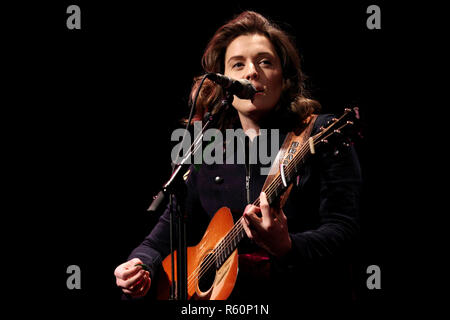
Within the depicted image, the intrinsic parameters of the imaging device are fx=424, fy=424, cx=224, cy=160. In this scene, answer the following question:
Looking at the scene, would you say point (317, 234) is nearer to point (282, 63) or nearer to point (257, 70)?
point (257, 70)

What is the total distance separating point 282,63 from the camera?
7.36ft

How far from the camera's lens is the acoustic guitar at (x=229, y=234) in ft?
5.43

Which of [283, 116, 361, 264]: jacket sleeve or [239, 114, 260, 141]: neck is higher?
[239, 114, 260, 141]: neck

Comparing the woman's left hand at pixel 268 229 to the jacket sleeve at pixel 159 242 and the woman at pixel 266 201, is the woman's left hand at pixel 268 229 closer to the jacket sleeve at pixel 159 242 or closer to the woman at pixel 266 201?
the woman at pixel 266 201

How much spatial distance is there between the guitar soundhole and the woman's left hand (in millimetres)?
376

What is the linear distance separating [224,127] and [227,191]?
17.3 inches

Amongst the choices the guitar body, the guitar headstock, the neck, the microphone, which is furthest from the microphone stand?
the neck

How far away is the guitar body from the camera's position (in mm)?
1809

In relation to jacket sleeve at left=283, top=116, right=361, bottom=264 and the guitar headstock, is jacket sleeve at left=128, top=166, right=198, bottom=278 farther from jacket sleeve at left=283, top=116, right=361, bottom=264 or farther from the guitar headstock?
the guitar headstock

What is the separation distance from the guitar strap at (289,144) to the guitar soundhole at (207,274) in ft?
1.43

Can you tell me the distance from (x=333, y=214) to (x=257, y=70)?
2.62 ft

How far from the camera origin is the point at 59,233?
8.95 feet

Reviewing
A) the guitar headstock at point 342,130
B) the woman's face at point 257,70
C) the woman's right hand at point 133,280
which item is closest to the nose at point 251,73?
the woman's face at point 257,70

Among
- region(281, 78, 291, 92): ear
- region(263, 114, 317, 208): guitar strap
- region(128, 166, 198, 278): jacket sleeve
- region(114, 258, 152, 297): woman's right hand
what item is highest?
region(281, 78, 291, 92): ear
